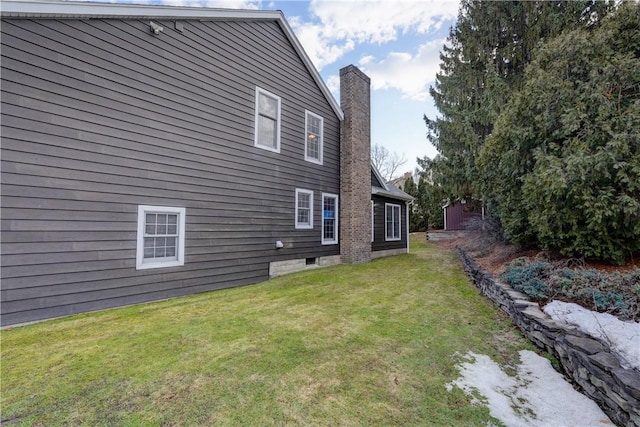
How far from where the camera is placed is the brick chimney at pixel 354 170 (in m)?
10.6

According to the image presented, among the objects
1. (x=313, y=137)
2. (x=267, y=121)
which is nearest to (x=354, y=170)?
(x=313, y=137)

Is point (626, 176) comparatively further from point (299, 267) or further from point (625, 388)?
point (299, 267)

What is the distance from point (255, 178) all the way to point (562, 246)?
6994 mm

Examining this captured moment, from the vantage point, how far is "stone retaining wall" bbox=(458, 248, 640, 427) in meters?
2.22

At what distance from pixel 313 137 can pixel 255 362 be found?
785 centimetres

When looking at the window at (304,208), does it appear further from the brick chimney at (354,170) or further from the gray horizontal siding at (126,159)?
the brick chimney at (354,170)

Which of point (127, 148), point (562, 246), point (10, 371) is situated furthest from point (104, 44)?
point (562, 246)

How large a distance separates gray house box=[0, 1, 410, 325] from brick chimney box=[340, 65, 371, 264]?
1061 millimetres

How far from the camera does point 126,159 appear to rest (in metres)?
5.42

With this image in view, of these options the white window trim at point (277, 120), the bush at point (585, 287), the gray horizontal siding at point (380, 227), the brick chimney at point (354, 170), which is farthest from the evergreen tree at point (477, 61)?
the white window trim at point (277, 120)

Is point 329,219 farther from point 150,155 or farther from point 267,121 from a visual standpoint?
point 150,155

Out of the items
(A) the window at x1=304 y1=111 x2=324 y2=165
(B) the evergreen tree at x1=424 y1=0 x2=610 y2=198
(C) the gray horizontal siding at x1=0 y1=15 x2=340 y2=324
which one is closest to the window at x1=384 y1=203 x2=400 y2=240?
(B) the evergreen tree at x1=424 y1=0 x2=610 y2=198

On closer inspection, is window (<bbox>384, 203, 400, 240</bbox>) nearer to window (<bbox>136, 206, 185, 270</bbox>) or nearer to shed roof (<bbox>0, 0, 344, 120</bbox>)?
shed roof (<bbox>0, 0, 344, 120</bbox>)

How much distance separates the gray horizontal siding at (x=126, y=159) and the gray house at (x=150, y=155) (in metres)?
0.02
